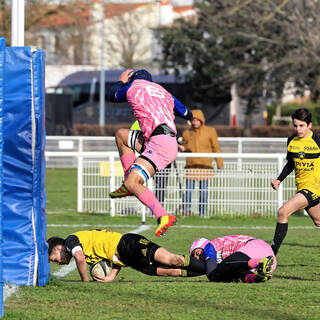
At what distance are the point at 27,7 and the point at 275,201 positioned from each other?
89.4 feet

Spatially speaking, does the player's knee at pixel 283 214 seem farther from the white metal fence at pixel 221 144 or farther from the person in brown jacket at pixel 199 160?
the white metal fence at pixel 221 144

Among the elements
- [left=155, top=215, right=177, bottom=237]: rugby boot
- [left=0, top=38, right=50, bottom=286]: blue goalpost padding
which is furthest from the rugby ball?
[left=155, top=215, right=177, bottom=237]: rugby boot

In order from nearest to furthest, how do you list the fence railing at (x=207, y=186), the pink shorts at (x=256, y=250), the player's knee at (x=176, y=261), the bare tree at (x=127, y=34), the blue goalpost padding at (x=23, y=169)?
the blue goalpost padding at (x=23, y=169)
the player's knee at (x=176, y=261)
the pink shorts at (x=256, y=250)
the fence railing at (x=207, y=186)
the bare tree at (x=127, y=34)

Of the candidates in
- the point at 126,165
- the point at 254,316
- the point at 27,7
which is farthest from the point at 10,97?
the point at 27,7

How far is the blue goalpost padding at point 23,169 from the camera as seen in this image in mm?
7770

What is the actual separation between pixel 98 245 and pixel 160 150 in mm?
1176

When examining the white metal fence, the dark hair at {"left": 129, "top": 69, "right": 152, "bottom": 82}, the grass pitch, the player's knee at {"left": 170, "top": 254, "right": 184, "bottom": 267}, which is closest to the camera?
the grass pitch

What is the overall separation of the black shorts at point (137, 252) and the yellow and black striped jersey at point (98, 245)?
3.6 inches

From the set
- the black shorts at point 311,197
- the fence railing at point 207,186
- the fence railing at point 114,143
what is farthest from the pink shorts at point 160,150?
the fence railing at point 114,143

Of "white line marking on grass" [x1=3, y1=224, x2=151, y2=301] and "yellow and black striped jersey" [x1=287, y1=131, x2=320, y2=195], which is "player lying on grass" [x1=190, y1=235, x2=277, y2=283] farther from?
"white line marking on grass" [x1=3, y1=224, x2=151, y2=301]

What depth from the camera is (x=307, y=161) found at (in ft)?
31.5

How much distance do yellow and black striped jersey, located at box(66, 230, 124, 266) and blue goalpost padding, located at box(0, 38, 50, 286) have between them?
503mm

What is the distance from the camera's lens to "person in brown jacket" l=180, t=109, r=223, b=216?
16047mm

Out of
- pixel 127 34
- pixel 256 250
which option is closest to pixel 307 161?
pixel 256 250
